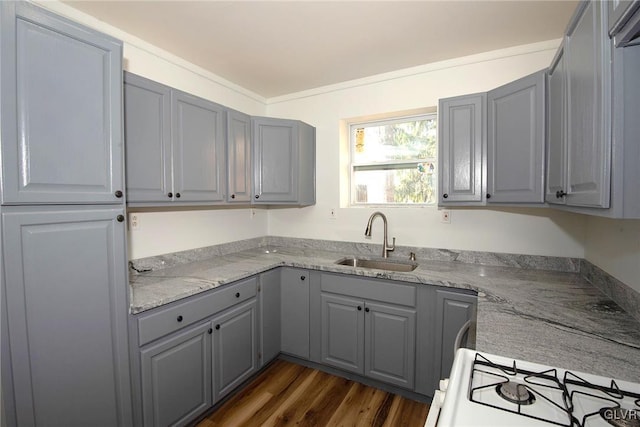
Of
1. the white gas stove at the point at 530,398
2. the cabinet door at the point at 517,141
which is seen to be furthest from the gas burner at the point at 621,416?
the cabinet door at the point at 517,141

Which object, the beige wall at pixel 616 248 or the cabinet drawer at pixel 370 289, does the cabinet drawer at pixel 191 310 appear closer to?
the cabinet drawer at pixel 370 289

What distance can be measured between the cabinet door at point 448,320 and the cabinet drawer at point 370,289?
0.58 feet

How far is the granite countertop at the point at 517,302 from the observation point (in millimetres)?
956

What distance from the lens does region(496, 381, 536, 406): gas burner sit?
0.76 metres

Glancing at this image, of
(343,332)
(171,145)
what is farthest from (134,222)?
(343,332)

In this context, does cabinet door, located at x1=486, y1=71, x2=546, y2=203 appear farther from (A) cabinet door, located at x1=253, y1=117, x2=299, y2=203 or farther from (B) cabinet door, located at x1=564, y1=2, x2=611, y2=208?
(A) cabinet door, located at x1=253, y1=117, x2=299, y2=203

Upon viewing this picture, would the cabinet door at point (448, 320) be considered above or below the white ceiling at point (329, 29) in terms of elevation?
below

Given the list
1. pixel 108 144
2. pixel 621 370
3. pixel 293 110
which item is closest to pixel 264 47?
pixel 293 110

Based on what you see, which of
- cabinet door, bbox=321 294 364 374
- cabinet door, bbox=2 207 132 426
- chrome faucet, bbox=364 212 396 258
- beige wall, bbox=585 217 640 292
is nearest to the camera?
cabinet door, bbox=2 207 132 426

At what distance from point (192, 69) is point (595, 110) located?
8.16 feet

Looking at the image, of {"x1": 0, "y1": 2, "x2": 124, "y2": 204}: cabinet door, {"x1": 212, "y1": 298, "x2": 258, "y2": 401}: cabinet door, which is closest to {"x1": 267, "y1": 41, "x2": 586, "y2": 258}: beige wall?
{"x1": 212, "y1": 298, "x2": 258, "y2": 401}: cabinet door

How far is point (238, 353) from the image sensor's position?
6.70ft

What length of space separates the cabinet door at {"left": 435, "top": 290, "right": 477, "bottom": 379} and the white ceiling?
5.41 feet

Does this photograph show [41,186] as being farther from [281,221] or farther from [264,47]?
[281,221]
